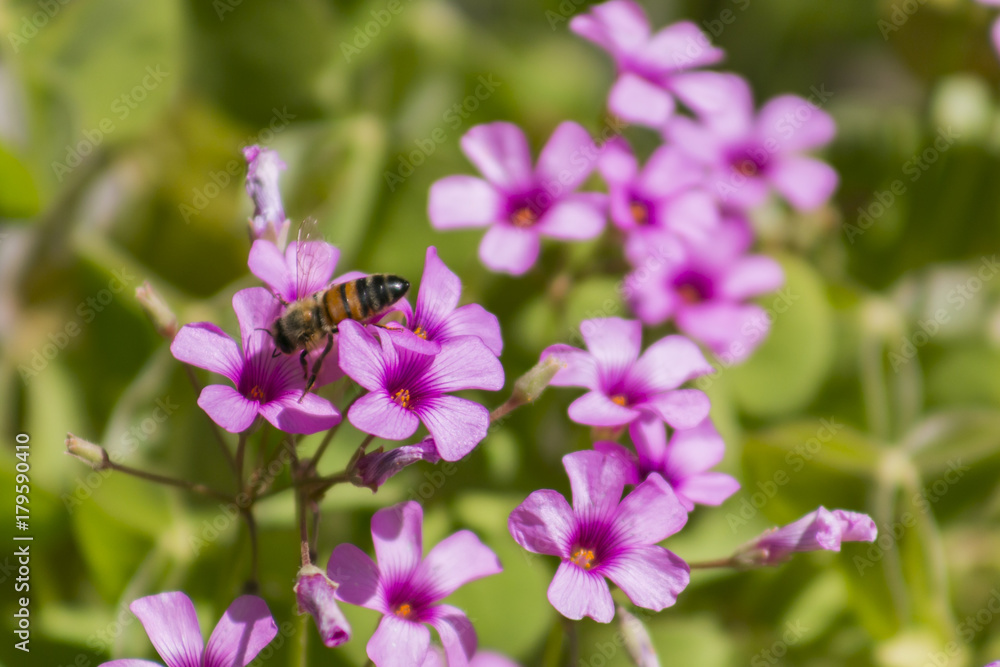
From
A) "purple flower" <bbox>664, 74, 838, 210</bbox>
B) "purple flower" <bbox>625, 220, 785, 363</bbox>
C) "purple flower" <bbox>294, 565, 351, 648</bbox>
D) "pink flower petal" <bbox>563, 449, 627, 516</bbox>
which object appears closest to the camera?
"purple flower" <bbox>294, 565, 351, 648</bbox>

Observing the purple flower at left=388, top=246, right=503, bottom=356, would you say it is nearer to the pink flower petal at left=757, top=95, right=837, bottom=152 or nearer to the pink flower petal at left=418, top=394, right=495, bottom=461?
the pink flower petal at left=418, top=394, right=495, bottom=461

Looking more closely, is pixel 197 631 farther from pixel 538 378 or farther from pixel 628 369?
pixel 628 369

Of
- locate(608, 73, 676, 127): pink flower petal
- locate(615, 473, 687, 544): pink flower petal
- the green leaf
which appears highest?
locate(608, 73, 676, 127): pink flower petal

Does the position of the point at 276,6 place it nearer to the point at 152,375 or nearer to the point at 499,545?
the point at 152,375

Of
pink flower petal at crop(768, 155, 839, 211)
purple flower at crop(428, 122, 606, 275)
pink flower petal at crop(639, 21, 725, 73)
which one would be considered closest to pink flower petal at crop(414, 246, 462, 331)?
purple flower at crop(428, 122, 606, 275)

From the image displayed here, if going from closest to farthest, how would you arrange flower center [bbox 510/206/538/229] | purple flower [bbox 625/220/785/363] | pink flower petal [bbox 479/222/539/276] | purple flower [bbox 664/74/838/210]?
pink flower petal [bbox 479/222/539/276] → flower center [bbox 510/206/538/229] → purple flower [bbox 625/220/785/363] → purple flower [bbox 664/74/838/210]

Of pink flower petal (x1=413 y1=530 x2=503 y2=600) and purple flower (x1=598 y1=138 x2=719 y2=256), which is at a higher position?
purple flower (x1=598 y1=138 x2=719 y2=256)
